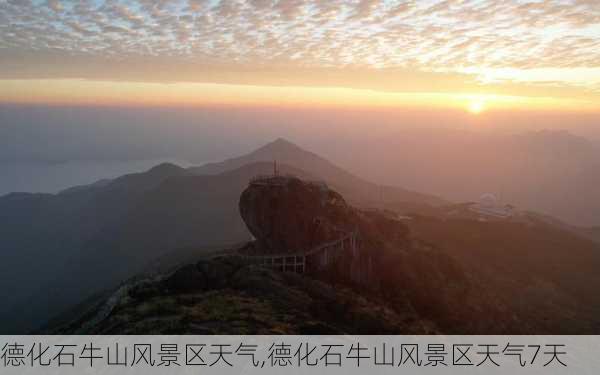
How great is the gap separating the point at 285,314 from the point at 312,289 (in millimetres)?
5989

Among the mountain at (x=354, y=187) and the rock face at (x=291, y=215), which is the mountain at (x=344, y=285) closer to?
the rock face at (x=291, y=215)

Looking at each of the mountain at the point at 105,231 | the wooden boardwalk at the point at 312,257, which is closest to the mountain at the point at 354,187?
the mountain at the point at 105,231

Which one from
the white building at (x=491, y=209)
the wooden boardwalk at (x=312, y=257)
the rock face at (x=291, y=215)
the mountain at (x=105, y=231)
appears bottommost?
the mountain at (x=105, y=231)

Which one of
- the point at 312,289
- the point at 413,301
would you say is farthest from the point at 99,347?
the point at 413,301

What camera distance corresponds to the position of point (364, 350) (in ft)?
53.3

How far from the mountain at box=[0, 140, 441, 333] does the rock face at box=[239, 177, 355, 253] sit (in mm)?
41449

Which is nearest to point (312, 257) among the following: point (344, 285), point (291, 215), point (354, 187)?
point (344, 285)

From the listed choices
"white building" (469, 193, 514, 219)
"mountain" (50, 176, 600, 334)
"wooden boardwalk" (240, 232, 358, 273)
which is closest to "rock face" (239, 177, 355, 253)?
"mountain" (50, 176, 600, 334)

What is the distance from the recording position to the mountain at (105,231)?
9212 centimetres

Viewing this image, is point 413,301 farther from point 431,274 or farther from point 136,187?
point 136,187

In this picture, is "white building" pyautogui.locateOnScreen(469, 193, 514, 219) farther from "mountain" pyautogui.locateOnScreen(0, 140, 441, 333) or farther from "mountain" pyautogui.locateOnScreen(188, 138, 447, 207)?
"mountain" pyautogui.locateOnScreen(0, 140, 441, 333)

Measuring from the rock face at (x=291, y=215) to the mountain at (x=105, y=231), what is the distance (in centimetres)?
A: 4145

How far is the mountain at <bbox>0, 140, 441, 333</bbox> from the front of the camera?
3627 inches

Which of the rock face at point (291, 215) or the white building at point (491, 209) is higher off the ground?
the rock face at point (291, 215)
